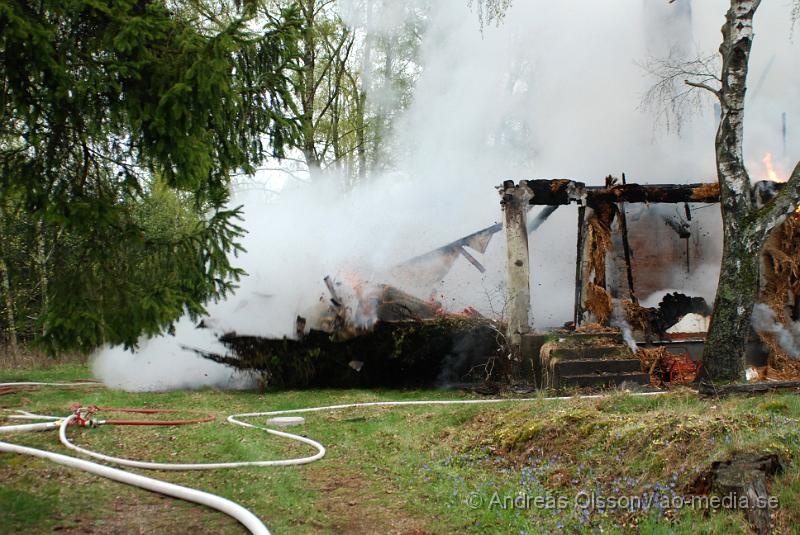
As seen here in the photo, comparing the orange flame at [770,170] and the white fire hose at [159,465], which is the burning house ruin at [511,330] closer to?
the orange flame at [770,170]

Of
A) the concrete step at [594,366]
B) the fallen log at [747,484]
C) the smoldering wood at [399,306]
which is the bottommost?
the fallen log at [747,484]

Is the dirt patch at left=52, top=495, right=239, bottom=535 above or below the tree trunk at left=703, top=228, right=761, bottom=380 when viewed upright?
below

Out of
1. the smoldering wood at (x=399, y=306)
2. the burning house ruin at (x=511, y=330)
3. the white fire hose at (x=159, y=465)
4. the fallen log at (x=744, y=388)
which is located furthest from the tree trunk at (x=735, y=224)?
the white fire hose at (x=159, y=465)

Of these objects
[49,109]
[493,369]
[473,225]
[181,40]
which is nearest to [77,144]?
[49,109]

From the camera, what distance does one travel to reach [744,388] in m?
8.56

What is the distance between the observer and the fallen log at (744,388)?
8.37 metres

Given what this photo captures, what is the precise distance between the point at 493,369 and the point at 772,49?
1368 centimetres

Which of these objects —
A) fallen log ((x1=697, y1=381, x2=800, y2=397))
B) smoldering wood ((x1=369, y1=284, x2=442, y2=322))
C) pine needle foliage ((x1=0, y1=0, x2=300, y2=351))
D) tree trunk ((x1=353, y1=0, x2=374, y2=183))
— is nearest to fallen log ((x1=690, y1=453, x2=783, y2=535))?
fallen log ((x1=697, y1=381, x2=800, y2=397))

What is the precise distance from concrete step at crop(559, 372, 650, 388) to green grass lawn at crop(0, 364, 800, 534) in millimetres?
2669

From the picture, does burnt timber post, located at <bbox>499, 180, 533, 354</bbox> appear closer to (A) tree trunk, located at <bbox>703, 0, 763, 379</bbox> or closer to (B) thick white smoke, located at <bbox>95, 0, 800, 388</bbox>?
(B) thick white smoke, located at <bbox>95, 0, 800, 388</bbox>

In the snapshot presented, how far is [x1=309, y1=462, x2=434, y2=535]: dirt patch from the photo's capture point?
4.94 m

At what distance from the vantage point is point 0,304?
18125 millimetres

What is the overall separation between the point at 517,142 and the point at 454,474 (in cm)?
1364

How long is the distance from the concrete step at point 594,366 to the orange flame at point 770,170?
25.2ft
